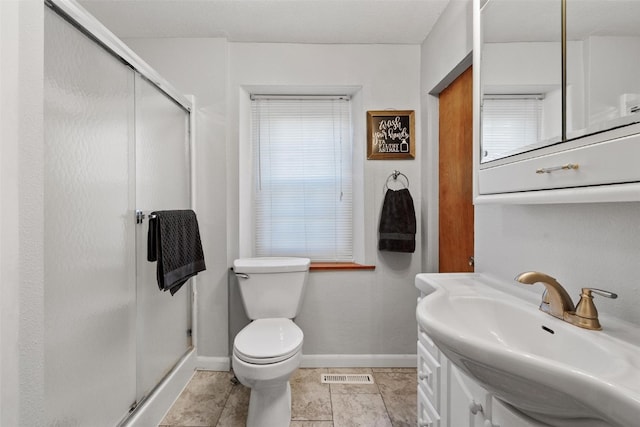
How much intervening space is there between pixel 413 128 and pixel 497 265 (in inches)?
45.6

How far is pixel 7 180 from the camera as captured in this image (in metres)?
0.67

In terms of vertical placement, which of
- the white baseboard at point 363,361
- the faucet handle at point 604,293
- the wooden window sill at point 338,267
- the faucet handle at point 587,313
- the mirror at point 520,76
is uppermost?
the mirror at point 520,76

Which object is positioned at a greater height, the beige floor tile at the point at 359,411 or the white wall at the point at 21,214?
the white wall at the point at 21,214

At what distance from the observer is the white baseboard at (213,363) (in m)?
1.92

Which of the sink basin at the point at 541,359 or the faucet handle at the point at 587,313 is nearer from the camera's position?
the sink basin at the point at 541,359

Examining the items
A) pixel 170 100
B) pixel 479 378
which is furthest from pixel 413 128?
pixel 479 378

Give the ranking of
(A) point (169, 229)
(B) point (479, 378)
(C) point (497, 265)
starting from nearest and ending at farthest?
1. (B) point (479, 378)
2. (C) point (497, 265)
3. (A) point (169, 229)

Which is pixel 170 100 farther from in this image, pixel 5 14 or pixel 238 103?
pixel 5 14

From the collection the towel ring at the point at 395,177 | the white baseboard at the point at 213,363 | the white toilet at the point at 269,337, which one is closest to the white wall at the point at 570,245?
the towel ring at the point at 395,177

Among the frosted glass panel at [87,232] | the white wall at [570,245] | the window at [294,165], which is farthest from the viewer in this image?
the window at [294,165]

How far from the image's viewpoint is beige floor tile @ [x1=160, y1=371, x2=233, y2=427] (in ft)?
4.86

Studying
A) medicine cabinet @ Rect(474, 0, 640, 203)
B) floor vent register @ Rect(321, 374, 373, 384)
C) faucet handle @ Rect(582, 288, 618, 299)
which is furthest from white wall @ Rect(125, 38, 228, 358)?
faucet handle @ Rect(582, 288, 618, 299)

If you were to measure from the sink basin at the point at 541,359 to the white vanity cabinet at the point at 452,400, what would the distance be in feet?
0.33

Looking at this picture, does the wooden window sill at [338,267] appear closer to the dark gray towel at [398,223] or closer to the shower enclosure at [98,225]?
the dark gray towel at [398,223]
